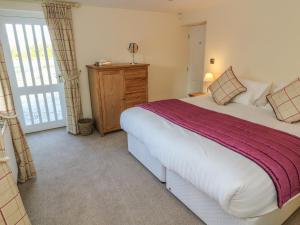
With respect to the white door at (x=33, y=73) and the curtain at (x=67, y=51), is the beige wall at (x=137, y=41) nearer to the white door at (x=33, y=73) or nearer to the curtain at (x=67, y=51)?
the curtain at (x=67, y=51)

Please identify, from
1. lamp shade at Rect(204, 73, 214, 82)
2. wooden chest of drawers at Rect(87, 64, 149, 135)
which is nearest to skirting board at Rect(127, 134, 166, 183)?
wooden chest of drawers at Rect(87, 64, 149, 135)

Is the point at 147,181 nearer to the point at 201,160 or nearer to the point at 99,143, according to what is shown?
the point at 201,160

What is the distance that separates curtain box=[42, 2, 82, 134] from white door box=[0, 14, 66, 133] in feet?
1.27

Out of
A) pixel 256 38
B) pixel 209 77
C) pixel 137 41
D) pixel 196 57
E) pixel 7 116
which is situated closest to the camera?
pixel 7 116

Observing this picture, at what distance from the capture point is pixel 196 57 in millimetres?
4863

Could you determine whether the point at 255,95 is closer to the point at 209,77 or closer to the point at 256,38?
the point at 256,38

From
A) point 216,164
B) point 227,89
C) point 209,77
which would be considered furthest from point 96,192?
point 209,77

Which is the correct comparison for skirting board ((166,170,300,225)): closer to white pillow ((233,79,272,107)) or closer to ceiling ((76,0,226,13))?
white pillow ((233,79,272,107))

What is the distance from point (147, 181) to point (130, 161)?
1.74ft

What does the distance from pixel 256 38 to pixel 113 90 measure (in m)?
2.58

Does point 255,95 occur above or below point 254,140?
above

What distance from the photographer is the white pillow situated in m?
2.95

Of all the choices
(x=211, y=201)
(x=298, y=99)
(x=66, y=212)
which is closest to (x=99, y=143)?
(x=66, y=212)

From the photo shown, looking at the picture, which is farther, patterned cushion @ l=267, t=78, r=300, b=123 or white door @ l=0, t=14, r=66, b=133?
white door @ l=0, t=14, r=66, b=133
